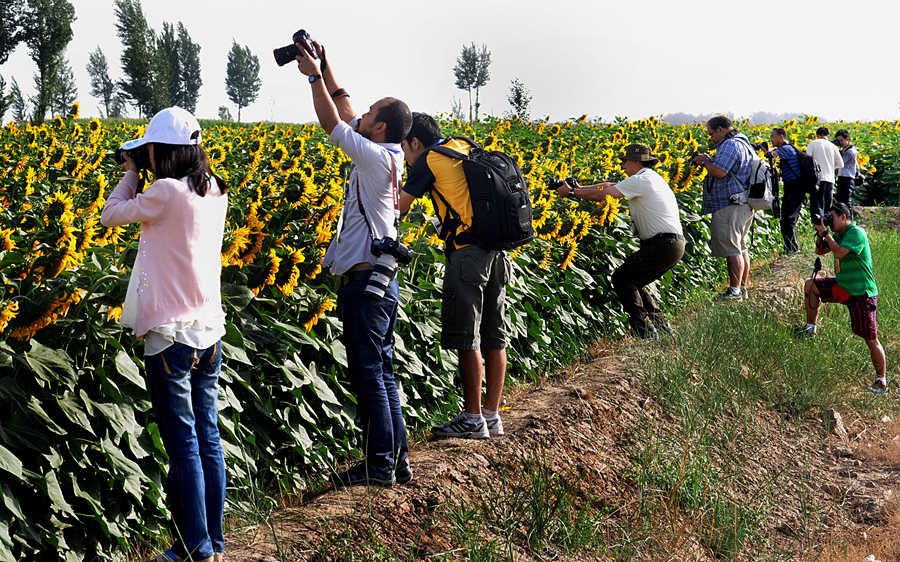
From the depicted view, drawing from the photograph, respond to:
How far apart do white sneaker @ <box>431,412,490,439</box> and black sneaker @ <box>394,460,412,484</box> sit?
77 centimetres

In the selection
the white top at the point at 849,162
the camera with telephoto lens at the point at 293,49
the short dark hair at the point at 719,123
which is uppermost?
the camera with telephoto lens at the point at 293,49

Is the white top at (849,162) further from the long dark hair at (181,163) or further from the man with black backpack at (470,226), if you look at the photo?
the long dark hair at (181,163)

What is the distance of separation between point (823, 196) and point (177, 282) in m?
13.6

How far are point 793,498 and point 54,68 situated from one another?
63.6 metres

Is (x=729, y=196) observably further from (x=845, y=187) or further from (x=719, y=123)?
(x=845, y=187)

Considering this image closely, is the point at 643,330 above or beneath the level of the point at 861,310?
beneath

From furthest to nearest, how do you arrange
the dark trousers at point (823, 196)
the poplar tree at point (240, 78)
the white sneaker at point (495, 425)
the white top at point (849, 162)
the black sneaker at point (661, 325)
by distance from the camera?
the poplar tree at point (240, 78) → the white top at point (849, 162) → the dark trousers at point (823, 196) → the black sneaker at point (661, 325) → the white sneaker at point (495, 425)

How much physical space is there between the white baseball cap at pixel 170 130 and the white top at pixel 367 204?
95cm

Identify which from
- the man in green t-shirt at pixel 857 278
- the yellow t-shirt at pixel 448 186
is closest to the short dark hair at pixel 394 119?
the yellow t-shirt at pixel 448 186

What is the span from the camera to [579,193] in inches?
299

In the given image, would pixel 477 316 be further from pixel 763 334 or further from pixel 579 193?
pixel 763 334

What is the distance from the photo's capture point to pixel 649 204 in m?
7.83

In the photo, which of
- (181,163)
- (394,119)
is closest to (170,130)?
(181,163)

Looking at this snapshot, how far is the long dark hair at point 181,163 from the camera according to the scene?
324cm
